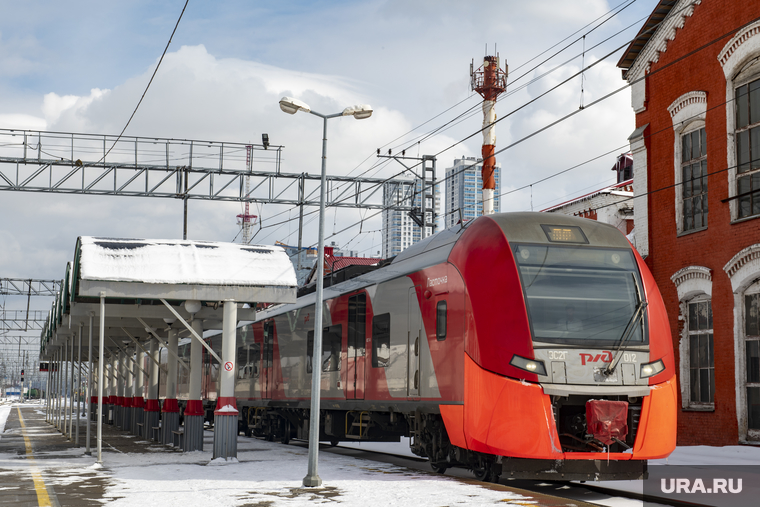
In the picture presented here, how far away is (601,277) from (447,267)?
2270 mm

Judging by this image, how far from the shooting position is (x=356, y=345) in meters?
16.8

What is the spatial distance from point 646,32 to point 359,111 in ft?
34.0

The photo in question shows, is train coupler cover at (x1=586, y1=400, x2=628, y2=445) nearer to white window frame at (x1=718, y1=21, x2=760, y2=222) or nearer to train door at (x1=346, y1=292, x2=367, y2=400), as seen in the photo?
train door at (x1=346, y1=292, x2=367, y2=400)

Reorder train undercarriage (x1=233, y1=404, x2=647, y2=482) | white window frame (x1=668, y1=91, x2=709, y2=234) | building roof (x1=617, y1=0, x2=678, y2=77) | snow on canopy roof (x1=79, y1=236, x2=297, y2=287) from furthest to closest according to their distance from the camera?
building roof (x1=617, y1=0, x2=678, y2=77) < white window frame (x1=668, y1=91, x2=709, y2=234) < snow on canopy roof (x1=79, y1=236, x2=297, y2=287) < train undercarriage (x1=233, y1=404, x2=647, y2=482)

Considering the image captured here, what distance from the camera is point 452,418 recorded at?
12555mm

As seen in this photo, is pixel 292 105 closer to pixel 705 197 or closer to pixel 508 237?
pixel 508 237

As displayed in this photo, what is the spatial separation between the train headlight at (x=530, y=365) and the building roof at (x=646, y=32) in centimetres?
1159

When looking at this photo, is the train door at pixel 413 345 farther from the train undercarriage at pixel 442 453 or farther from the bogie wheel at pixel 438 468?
the bogie wheel at pixel 438 468

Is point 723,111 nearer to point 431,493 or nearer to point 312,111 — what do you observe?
point 312,111

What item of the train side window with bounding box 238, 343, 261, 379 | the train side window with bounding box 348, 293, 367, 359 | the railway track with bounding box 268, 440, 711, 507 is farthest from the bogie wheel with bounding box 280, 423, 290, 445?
the railway track with bounding box 268, 440, 711, 507

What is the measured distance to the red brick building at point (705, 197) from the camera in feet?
59.9

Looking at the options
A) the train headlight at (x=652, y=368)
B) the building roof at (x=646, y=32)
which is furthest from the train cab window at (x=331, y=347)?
the building roof at (x=646, y=32)

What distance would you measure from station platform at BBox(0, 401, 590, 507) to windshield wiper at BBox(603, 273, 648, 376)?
6.40ft

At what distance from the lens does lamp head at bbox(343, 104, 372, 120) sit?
47.1 ft
